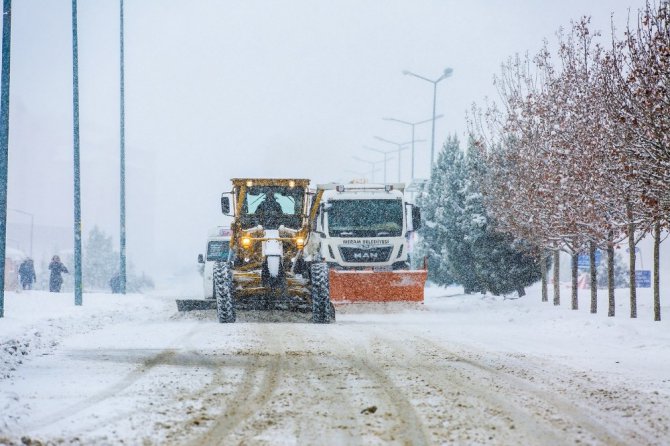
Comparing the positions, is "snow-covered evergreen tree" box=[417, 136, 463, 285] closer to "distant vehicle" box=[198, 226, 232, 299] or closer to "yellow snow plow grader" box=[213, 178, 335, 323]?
"distant vehicle" box=[198, 226, 232, 299]

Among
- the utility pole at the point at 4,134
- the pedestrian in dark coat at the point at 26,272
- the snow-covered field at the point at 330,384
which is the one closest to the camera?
the snow-covered field at the point at 330,384

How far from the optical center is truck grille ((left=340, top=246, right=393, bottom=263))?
72.3 ft

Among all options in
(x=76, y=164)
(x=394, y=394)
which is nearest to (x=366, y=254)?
(x=76, y=164)

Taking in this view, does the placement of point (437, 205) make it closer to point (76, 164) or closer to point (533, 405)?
point (76, 164)

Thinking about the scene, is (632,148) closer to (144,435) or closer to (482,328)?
(482,328)

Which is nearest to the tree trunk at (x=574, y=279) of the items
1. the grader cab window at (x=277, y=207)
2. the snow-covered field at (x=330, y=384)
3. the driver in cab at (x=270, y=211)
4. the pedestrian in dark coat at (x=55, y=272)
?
the snow-covered field at (x=330, y=384)

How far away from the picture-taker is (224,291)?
16312 millimetres

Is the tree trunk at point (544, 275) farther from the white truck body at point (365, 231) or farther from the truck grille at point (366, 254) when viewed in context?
the truck grille at point (366, 254)

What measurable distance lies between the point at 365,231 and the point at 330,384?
14.2 m

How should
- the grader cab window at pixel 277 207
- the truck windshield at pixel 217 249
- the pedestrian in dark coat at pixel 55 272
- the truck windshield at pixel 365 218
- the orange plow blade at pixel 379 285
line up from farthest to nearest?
the pedestrian in dark coat at pixel 55 272 → the truck windshield at pixel 217 249 → the truck windshield at pixel 365 218 → the orange plow blade at pixel 379 285 → the grader cab window at pixel 277 207

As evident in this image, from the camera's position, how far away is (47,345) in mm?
11766

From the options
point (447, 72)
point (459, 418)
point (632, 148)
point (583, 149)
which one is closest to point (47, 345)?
point (459, 418)

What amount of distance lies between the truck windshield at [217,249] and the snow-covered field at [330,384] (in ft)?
34.0

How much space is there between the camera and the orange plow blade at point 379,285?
2095 cm
